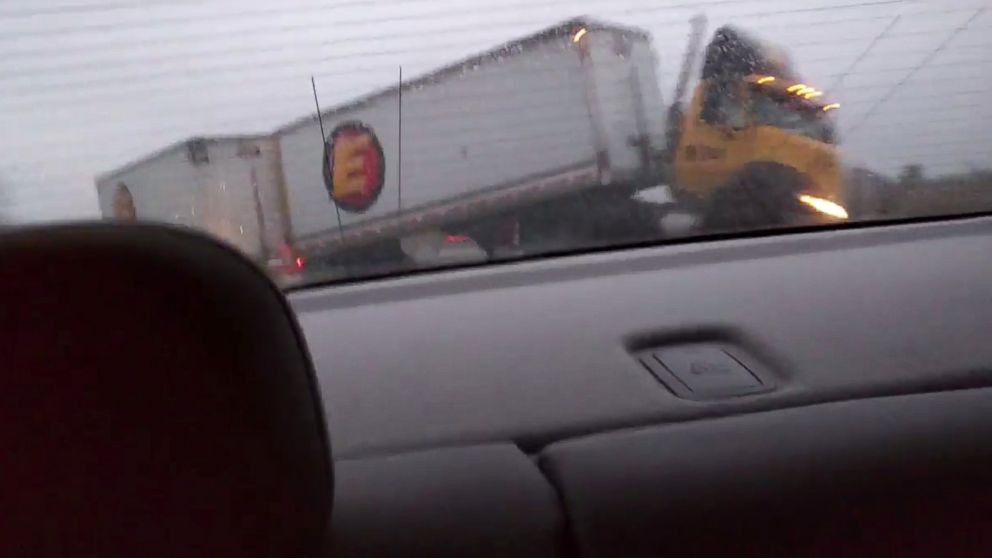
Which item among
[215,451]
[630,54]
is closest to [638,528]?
[215,451]

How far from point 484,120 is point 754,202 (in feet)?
2.28

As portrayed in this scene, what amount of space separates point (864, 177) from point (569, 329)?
1005mm

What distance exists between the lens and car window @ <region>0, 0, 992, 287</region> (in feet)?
10.2

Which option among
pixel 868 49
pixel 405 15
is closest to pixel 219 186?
pixel 405 15

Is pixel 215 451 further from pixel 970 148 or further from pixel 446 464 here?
pixel 970 148

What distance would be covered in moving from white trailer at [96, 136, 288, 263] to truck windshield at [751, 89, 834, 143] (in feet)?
3.91

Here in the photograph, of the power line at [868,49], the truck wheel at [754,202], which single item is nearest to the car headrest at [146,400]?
the truck wheel at [754,202]

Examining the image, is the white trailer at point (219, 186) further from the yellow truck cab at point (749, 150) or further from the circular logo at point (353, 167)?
the yellow truck cab at point (749, 150)

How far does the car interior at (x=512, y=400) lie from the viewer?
53.7 inches

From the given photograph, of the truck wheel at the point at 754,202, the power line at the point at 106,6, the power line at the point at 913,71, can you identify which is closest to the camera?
the power line at the point at 106,6

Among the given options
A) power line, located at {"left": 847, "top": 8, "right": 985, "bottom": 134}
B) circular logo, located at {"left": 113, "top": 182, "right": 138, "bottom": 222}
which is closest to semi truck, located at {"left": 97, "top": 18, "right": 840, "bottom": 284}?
circular logo, located at {"left": 113, "top": 182, "right": 138, "bottom": 222}

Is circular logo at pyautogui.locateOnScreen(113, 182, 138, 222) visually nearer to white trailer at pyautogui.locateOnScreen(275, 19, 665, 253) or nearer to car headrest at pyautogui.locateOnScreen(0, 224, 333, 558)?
white trailer at pyautogui.locateOnScreen(275, 19, 665, 253)

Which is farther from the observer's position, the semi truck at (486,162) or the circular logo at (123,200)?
the semi truck at (486,162)

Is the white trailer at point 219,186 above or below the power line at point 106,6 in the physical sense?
below
